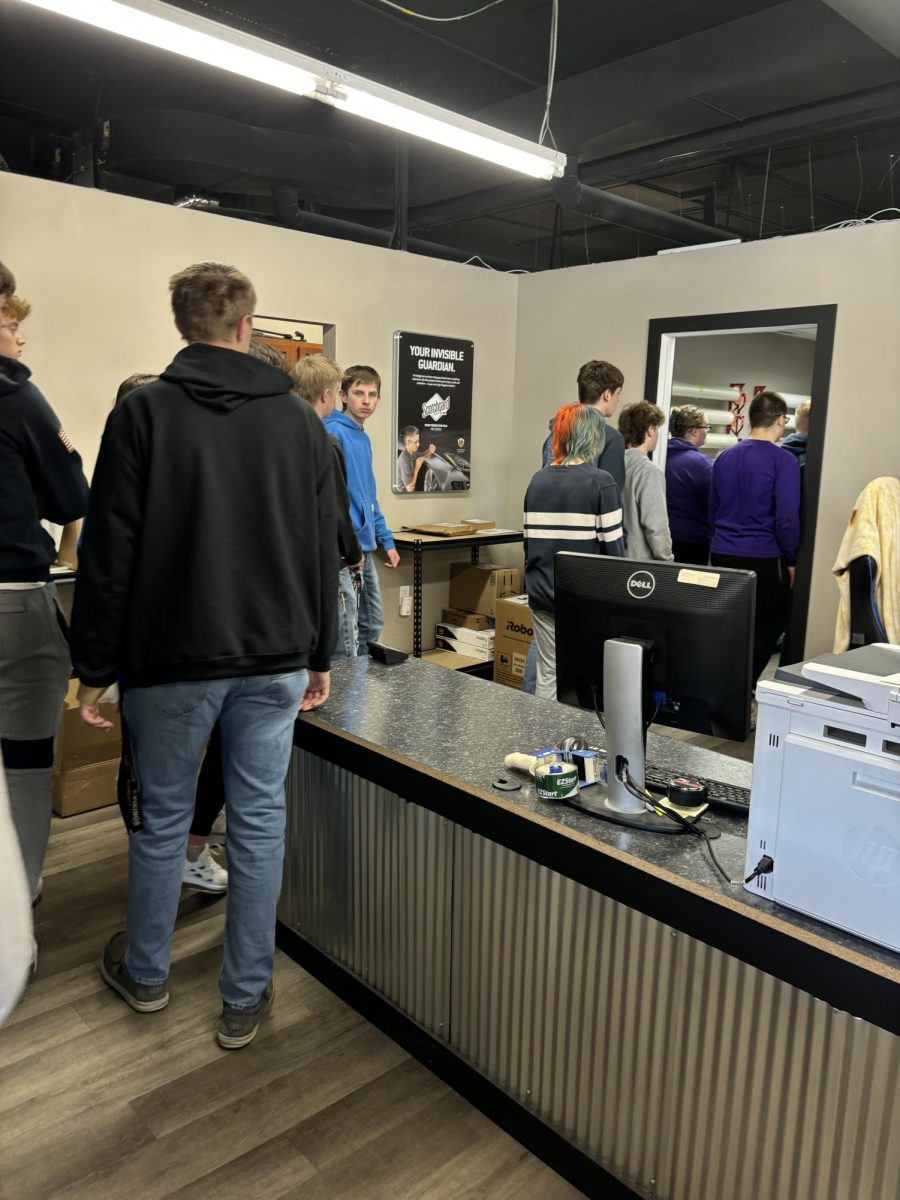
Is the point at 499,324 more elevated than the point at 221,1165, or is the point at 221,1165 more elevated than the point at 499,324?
the point at 499,324

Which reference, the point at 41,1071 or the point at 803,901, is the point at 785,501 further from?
the point at 41,1071

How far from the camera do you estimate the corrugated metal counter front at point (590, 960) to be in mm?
1356

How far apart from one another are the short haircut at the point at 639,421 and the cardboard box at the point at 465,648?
1735 mm

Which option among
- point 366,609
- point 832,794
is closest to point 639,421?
point 366,609

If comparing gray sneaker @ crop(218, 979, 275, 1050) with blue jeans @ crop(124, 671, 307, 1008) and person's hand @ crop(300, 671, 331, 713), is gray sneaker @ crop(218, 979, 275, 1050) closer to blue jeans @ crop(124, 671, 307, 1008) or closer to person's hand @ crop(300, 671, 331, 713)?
blue jeans @ crop(124, 671, 307, 1008)

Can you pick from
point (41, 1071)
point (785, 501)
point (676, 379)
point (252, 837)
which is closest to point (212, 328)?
point (252, 837)

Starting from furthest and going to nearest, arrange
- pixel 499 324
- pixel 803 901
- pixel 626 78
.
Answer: pixel 499 324, pixel 626 78, pixel 803 901

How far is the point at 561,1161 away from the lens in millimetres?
1773

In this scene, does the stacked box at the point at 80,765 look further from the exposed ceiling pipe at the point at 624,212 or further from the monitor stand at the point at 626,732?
the exposed ceiling pipe at the point at 624,212

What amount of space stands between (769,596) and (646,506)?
870mm

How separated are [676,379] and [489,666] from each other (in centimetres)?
471

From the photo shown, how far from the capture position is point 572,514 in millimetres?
3232

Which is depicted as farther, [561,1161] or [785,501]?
[785,501]

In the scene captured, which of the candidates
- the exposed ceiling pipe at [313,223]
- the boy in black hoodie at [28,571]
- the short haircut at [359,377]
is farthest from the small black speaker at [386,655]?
the exposed ceiling pipe at [313,223]
